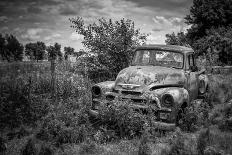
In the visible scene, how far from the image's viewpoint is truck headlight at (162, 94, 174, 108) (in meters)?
5.44

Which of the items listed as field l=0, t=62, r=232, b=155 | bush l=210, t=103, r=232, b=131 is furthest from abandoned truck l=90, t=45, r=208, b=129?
bush l=210, t=103, r=232, b=131

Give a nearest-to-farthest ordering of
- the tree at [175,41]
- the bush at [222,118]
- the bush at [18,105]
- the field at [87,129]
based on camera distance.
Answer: the field at [87,129], the bush at [222,118], the bush at [18,105], the tree at [175,41]

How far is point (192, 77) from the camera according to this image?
7.11 meters

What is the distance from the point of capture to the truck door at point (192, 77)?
681cm

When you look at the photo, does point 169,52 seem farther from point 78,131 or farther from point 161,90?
point 78,131

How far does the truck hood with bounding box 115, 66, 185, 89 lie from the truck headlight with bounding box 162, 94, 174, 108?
57cm

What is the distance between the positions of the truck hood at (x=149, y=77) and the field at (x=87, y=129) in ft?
2.52

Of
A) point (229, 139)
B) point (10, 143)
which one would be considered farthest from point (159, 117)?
point (10, 143)

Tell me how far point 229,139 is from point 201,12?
30936mm

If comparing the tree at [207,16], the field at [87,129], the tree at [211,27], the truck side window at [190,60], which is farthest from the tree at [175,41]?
the field at [87,129]

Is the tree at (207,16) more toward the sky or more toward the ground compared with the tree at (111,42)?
more toward the sky


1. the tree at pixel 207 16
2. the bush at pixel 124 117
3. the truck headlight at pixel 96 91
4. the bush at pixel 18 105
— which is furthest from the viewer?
the tree at pixel 207 16

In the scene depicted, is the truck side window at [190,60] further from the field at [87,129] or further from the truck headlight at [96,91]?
the truck headlight at [96,91]

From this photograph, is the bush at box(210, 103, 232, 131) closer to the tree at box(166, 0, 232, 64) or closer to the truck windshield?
the truck windshield
